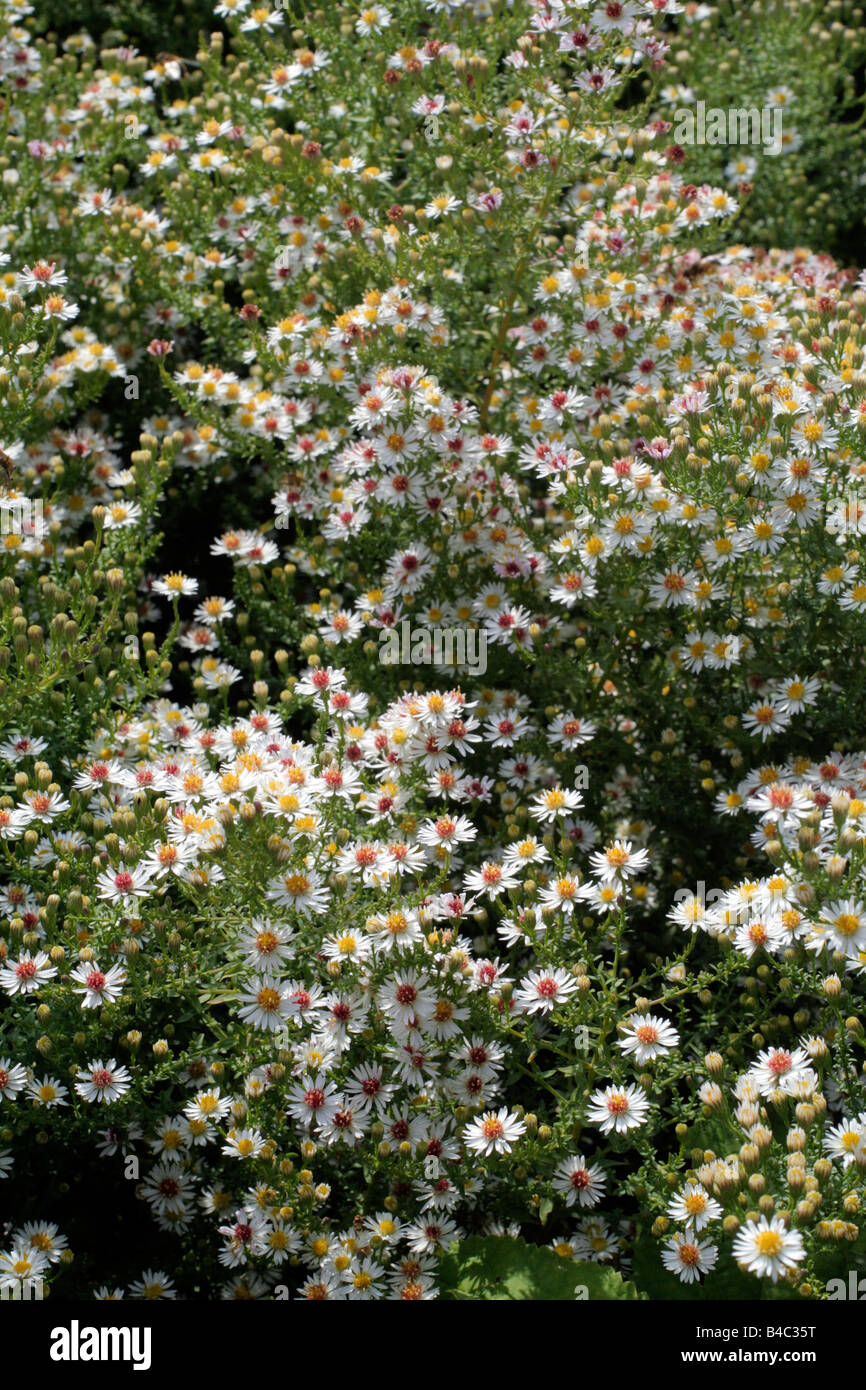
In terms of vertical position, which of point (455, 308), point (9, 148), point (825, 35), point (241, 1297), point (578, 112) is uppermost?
point (825, 35)

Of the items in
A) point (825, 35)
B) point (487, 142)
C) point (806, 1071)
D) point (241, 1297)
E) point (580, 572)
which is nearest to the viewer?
point (806, 1071)

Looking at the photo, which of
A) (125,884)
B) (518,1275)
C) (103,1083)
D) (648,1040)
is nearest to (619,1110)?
(648,1040)

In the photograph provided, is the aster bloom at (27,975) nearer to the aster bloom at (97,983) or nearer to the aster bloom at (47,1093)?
the aster bloom at (97,983)

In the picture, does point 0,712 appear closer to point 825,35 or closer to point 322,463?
point 322,463

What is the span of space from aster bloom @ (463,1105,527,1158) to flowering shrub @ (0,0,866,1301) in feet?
0.07

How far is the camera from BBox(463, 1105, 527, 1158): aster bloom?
3.51 meters

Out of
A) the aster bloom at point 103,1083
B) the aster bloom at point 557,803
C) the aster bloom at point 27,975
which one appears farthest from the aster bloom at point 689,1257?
the aster bloom at point 27,975

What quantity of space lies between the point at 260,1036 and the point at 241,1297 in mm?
680

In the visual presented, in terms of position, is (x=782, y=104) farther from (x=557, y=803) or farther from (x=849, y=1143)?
(x=849, y=1143)

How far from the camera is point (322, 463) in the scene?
513cm

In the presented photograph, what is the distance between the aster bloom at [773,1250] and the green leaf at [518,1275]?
619 mm

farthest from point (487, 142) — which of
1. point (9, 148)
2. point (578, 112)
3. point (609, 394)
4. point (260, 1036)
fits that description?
point (260, 1036)

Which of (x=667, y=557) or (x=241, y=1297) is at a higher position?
(x=667, y=557)

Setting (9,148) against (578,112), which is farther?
(9,148)
